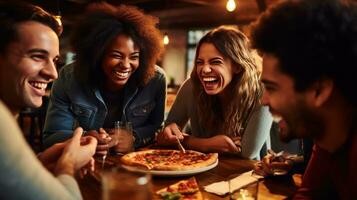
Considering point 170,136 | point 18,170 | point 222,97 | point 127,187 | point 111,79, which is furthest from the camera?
point 222,97

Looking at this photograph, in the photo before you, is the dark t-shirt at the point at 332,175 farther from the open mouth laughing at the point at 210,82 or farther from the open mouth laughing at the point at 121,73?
the open mouth laughing at the point at 121,73

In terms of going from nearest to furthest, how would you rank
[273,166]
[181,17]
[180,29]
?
[273,166], [181,17], [180,29]

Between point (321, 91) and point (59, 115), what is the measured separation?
1.79m

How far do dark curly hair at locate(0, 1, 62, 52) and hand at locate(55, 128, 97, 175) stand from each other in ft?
1.58

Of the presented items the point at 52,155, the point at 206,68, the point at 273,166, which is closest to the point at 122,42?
the point at 206,68

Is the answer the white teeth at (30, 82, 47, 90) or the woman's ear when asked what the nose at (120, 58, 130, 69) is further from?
the white teeth at (30, 82, 47, 90)

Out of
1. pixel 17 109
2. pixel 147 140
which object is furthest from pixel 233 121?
pixel 17 109

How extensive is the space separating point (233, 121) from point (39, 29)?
4.64 ft

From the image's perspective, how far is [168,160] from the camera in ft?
6.09

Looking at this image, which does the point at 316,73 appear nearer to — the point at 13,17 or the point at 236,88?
the point at 13,17

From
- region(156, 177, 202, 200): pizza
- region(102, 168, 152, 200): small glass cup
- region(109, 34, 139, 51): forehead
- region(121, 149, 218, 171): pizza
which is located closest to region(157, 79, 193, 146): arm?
region(109, 34, 139, 51): forehead

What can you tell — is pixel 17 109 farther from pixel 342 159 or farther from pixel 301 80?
pixel 342 159

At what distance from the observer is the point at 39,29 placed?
1513mm

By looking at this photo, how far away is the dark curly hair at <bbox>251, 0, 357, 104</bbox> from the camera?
1166 millimetres
